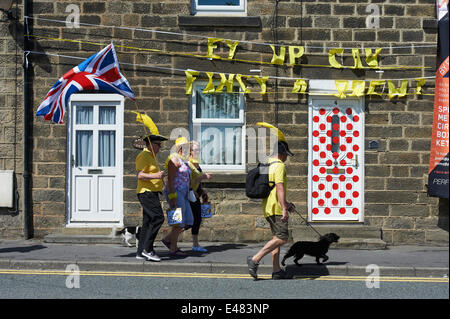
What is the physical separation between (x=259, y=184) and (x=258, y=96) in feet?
13.0

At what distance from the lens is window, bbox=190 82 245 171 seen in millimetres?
11875

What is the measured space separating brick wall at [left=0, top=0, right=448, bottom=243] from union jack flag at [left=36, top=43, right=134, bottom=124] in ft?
7.46

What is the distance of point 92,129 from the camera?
11844 millimetres

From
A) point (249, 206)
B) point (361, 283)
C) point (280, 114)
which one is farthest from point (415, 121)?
point (361, 283)

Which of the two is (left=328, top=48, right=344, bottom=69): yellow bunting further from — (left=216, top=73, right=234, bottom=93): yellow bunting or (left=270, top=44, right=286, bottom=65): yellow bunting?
(left=216, top=73, right=234, bottom=93): yellow bunting

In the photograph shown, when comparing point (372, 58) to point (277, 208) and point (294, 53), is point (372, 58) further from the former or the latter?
point (277, 208)

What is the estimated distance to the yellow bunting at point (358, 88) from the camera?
11602 millimetres

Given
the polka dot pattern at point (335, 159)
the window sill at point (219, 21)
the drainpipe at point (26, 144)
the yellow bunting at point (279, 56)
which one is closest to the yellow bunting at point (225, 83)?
the yellow bunting at point (279, 56)

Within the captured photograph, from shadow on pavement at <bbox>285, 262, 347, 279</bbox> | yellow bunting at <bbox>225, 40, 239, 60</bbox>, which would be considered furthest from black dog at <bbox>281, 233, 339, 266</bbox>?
yellow bunting at <bbox>225, 40, 239, 60</bbox>

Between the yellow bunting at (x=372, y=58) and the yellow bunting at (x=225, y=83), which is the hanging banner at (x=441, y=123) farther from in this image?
the yellow bunting at (x=225, y=83)

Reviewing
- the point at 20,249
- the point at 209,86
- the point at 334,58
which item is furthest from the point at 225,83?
the point at 20,249

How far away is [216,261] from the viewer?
912 cm

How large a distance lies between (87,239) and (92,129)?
84.4 inches

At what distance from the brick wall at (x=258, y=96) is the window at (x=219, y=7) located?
0.21 metres
